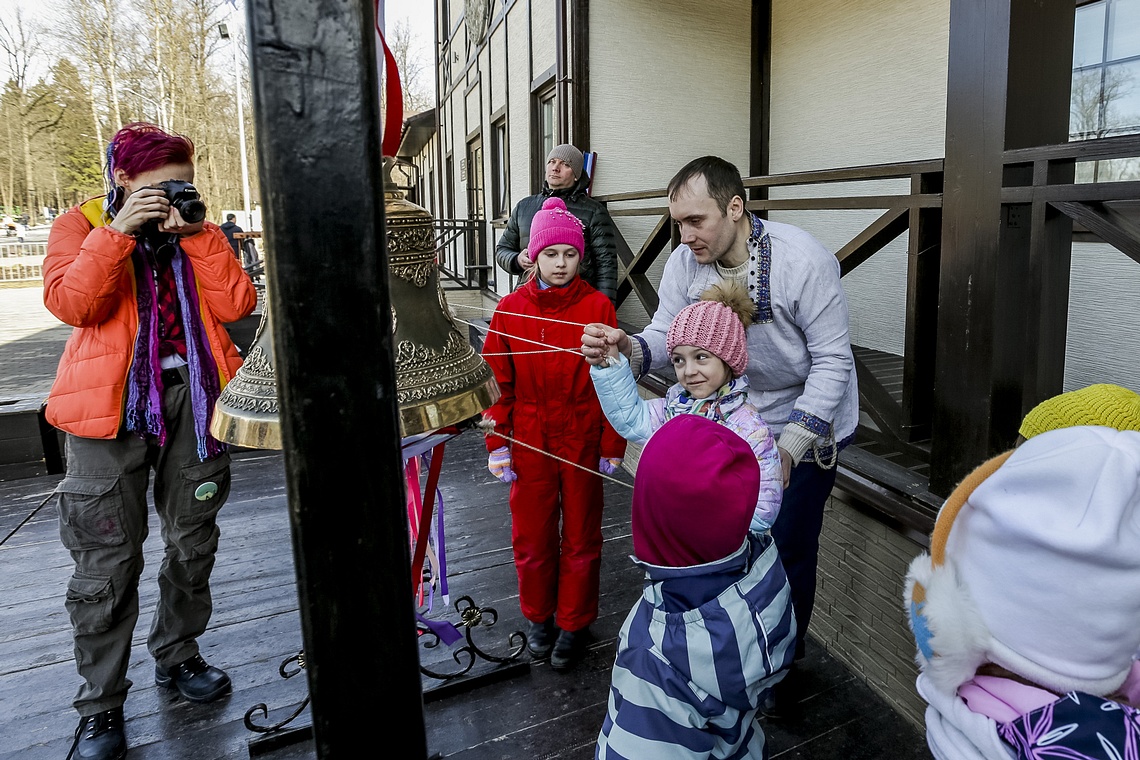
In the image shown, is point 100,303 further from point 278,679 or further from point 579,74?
point 579,74

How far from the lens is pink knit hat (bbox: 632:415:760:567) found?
4.62 feet

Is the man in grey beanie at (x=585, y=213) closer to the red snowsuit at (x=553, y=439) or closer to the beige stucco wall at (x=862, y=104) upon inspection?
the red snowsuit at (x=553, y=439)

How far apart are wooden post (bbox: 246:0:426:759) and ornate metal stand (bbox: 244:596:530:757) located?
1837mm

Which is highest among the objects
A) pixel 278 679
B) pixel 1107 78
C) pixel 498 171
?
pixel 498 171

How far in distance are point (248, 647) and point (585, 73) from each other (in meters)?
4.47

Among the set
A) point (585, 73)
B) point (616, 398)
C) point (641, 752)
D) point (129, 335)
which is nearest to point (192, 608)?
point (129, 335)

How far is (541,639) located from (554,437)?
0.79 meters

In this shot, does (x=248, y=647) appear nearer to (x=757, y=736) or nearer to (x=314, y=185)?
(x=757, y=736)

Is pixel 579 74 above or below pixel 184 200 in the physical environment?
above

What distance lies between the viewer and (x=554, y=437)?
266 cm

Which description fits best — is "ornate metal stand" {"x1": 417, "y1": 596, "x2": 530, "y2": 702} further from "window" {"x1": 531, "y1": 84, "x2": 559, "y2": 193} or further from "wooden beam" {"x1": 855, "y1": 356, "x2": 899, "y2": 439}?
"window" {"x1": 531, "y1": 84, "x2": 559, "y2": 193}

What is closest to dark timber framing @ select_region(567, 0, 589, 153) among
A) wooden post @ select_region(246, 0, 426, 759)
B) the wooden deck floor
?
the wooden deck floor

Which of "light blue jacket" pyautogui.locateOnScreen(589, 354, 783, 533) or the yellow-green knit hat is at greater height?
the yellow-green knit hat

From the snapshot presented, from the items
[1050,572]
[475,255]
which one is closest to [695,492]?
[1050,572]
